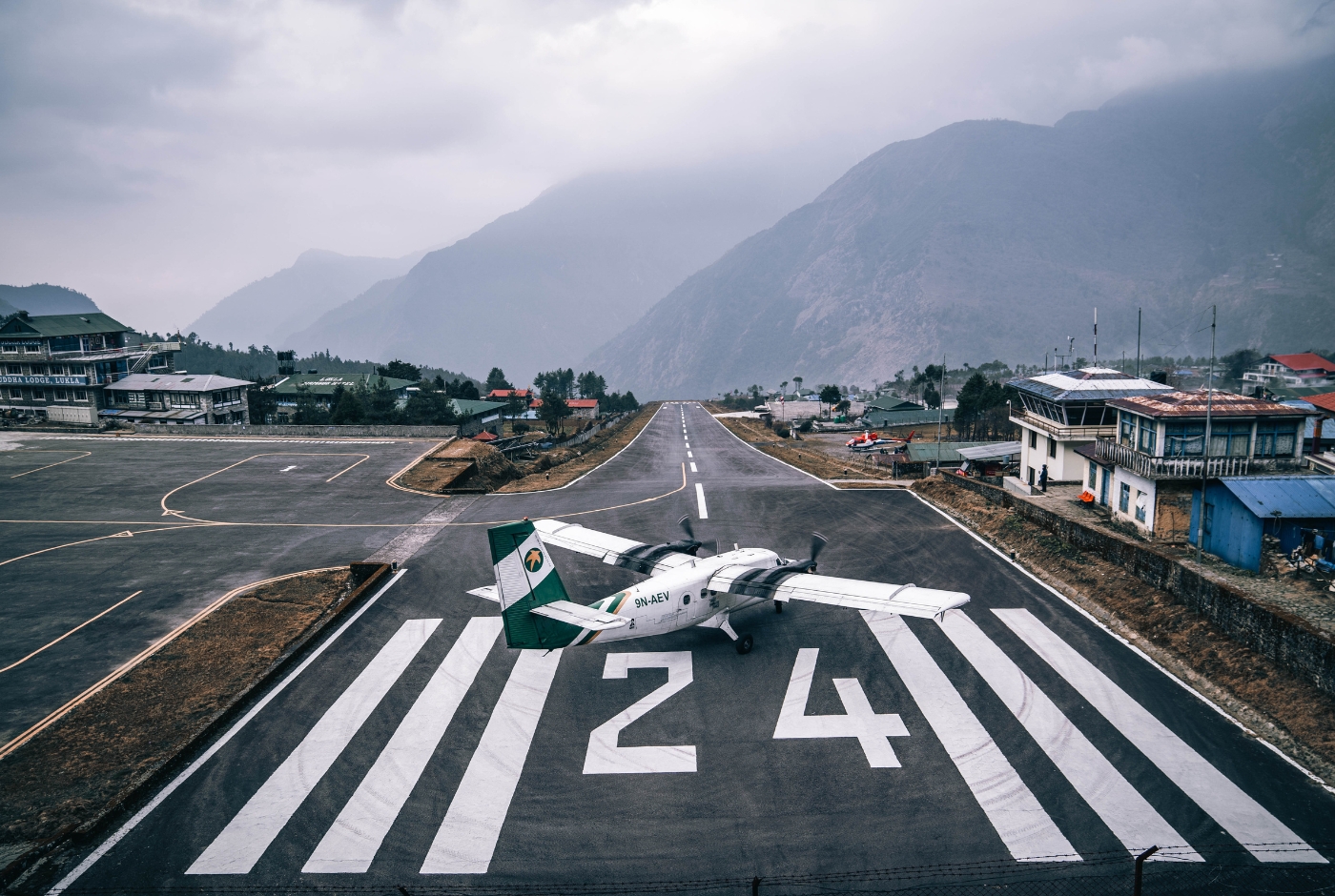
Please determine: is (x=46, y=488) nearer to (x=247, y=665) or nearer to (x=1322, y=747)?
(x=247, y=665)

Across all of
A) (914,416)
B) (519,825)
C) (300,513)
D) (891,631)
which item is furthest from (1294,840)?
(914,416)

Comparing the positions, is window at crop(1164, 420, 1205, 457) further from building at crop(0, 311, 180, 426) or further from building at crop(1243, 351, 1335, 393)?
building at crop(1243, 351, 1335, 393)

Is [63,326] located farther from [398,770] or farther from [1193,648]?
[1193,648]

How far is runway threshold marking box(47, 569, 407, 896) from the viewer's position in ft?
52.3

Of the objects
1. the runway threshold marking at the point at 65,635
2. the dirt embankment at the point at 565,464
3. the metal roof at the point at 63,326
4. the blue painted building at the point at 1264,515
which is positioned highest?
the metal roof at the point at 63,326

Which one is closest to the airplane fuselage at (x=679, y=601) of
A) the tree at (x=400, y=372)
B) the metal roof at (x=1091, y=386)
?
the metal roof at (x=1091, y=386)

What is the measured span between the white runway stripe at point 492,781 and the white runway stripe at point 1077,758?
49.9ft

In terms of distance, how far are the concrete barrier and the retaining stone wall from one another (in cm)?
6258

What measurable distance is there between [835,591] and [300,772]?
17.6 meters

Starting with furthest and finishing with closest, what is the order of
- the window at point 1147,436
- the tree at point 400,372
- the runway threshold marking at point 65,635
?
the tree at point 400,372 → the window at point 1147,436 → the runway threshold marking at point 65,635

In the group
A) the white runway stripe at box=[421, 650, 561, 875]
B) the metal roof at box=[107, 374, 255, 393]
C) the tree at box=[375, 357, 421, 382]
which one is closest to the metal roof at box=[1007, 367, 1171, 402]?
the white runway stripe at box=[421, 650, 561, 875]

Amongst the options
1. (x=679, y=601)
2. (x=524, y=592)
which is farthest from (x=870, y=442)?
(x=524, y=592)

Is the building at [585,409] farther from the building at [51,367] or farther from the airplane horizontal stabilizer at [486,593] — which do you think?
the airplane horizontal stabilizer at [486,593]

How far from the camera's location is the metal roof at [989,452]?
63756 millimetres
